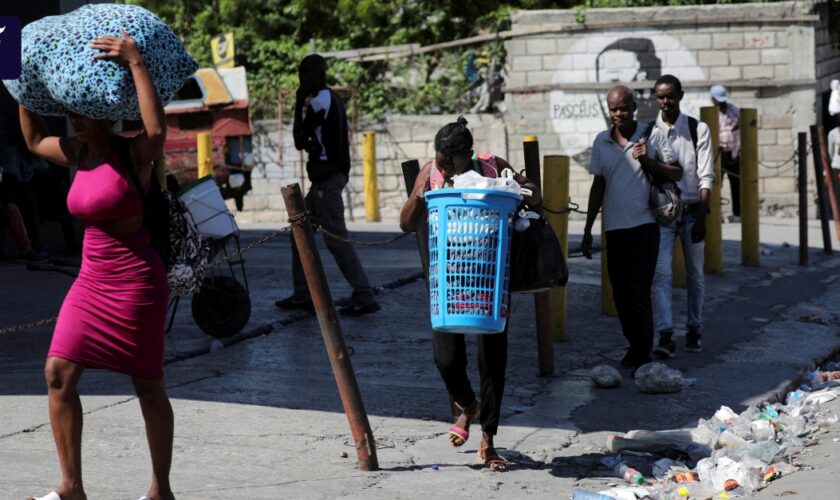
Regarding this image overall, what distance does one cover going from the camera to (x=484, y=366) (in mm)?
6430

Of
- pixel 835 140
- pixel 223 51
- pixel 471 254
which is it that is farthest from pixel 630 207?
pixel 223 51

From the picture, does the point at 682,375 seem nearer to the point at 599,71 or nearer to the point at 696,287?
the point at 696,287

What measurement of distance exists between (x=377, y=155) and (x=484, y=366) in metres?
15.6

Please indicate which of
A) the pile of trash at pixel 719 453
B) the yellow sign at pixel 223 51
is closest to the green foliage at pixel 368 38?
the yellow sign at pixel 223 51

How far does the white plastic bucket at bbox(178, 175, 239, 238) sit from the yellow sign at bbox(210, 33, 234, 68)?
1313 cm

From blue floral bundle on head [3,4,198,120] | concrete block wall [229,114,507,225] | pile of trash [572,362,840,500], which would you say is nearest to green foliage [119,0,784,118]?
concrete block wall [229,114,507,225]

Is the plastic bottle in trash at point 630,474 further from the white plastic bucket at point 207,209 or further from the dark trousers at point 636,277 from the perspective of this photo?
the white plastic bucket at point 207,209

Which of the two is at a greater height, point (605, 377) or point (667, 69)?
point (667, 69)

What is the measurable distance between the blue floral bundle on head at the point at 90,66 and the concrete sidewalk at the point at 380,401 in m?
1.64

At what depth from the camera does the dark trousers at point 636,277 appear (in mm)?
8414

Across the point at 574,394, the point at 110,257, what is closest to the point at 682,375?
the point at 574,394

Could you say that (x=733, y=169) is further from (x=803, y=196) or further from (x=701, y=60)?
(x=803, y=196)

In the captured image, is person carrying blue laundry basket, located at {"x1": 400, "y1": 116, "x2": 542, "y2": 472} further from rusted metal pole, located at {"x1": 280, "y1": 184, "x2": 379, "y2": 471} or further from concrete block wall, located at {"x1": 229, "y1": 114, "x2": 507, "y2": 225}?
concrete block wall, located at {"x1": 229, "y1": 114, "x2": 507, "y2": 225}

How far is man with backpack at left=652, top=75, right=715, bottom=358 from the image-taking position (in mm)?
8859
